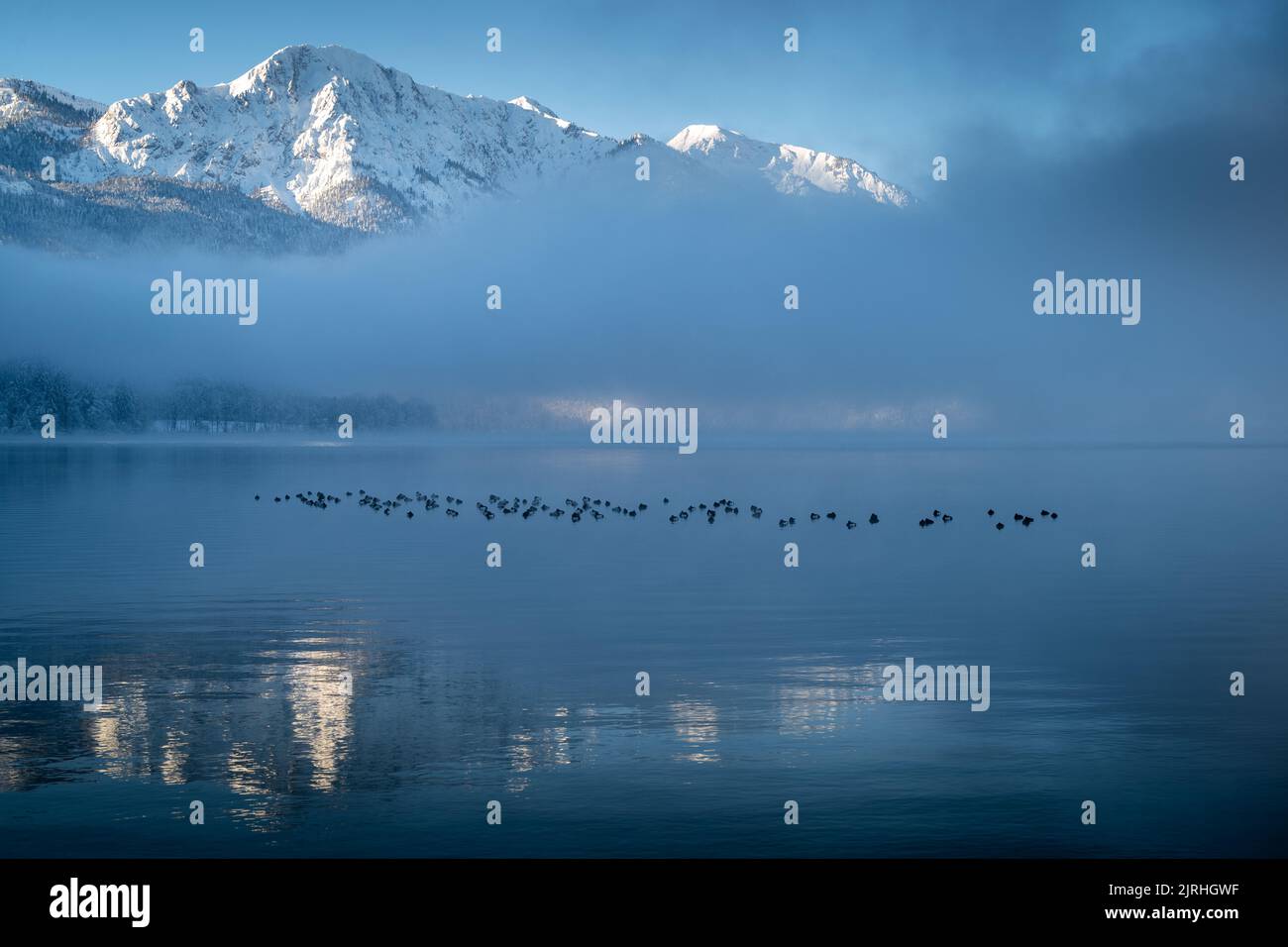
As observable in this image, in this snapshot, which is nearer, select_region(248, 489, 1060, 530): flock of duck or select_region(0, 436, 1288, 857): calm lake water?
select_region(0, 436, 1288, 857): calm lake water

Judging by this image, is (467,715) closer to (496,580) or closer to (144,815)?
(144,815)

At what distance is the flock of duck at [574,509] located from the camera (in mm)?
80875

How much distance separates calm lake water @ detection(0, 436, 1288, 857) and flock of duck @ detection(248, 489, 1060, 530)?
623 inches

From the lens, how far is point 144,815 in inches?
774

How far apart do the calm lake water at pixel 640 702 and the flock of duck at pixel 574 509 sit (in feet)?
51.9

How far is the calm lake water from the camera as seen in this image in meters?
19.5

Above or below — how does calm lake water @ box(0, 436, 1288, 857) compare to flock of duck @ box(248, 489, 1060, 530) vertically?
below

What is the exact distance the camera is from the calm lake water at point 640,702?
19469 millimetres

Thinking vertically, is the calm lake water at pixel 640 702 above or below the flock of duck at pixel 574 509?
below

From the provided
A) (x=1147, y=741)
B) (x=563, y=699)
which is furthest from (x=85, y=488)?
(x=1147, y=741)

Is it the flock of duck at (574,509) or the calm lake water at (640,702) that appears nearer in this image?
the calm lake water at (640,702)
